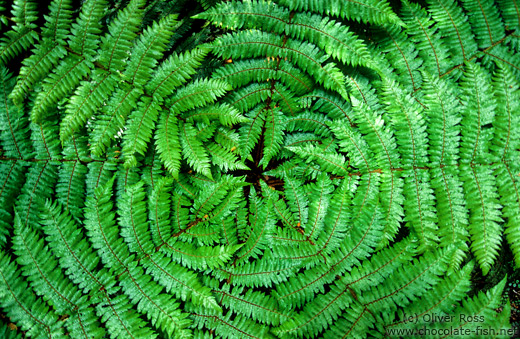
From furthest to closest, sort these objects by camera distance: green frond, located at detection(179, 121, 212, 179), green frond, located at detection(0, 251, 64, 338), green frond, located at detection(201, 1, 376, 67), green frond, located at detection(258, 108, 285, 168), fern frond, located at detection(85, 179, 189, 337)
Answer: green frond, located at detection(258, 108, 285, 168)
green frond, located at detection(179, 121, 212, 179)
green frond, located at detection(201, 1, 376, 67)
fern frond, located at detection(85, 179, 189, 337)
green frond, located at detection(0, 251, 64, 338)

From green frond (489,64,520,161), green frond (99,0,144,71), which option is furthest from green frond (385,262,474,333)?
green frond (99,0,144,71)

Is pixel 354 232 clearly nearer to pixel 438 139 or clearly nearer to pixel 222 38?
pixel 438 139

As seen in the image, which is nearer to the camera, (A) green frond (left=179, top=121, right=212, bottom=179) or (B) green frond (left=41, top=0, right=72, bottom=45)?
(B) green frond (left=41, top=0, right=72, bottom=45)

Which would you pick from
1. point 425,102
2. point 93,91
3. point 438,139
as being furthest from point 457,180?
point 93,91

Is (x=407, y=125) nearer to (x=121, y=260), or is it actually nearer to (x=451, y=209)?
(x=451, y=209)

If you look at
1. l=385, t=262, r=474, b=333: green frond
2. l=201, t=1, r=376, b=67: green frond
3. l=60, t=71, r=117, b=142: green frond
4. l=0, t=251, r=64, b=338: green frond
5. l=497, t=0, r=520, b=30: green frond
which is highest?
l=497, t=0, r=520, b=30: green frond

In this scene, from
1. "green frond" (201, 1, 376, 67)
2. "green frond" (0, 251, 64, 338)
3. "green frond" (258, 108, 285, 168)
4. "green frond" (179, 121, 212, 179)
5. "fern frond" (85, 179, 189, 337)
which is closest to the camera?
"green frond" (0, 251, 64, 338)

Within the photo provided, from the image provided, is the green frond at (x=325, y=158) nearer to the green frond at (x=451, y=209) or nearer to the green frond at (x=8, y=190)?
the green frond at (x=451, y=209)

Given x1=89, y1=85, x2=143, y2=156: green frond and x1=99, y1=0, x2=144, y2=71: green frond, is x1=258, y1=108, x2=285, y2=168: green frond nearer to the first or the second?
x1=89, y1=85, x2=143, y2=156: green frond
